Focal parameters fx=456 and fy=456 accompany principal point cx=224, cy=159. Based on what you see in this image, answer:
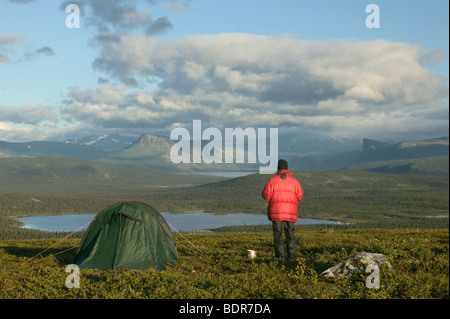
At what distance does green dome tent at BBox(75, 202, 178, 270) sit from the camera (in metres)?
20.7

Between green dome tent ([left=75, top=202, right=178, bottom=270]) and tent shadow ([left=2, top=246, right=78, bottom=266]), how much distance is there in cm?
142

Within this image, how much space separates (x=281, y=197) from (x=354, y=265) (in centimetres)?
486

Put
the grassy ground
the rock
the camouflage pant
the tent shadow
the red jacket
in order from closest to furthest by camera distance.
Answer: the grassy ground, the rock, the red jacket, the camouflage pant, the tent shadow

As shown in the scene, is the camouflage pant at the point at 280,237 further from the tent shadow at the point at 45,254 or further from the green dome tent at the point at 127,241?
the tent shadow at the point at 45,254

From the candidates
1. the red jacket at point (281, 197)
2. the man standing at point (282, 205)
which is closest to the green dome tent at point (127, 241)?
the man standing at point (282, 205)

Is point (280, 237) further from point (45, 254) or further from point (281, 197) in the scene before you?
point (45, 254)

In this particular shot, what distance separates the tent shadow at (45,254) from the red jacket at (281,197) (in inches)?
400

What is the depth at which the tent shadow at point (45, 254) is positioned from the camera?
22731 millimetres

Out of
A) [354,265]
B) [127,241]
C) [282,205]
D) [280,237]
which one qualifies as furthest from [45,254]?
[354,265]

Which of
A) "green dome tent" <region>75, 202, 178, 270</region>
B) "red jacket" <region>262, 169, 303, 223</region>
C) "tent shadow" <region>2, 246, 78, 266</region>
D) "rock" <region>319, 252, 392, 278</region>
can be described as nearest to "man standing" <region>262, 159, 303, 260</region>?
"red jacket" <region>262, 169, 303, 223</region>

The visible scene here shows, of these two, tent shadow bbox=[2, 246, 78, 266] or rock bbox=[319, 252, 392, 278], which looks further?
tent shadow bbox=[2, 246, 78, 266]

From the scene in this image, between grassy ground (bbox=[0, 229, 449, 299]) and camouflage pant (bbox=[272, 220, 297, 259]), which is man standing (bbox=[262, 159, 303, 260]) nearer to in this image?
camouflage pant (bbox=[272, 220, 297, 259])
